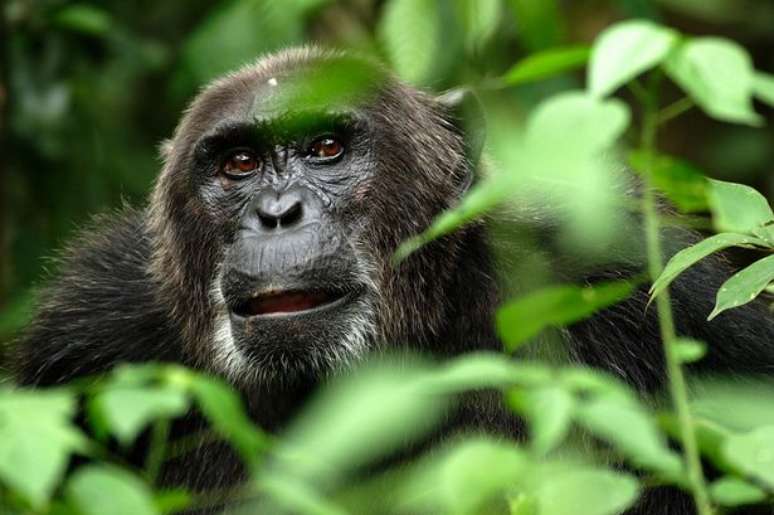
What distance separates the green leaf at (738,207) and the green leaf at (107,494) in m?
1.86

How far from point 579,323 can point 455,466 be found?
362 centimetres

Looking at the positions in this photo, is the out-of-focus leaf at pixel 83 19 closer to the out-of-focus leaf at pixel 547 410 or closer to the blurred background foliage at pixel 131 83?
the blurred background foliage at pixel 131 83

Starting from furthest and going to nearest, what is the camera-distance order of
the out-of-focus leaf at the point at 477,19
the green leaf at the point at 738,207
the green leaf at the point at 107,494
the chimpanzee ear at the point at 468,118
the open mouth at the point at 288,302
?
the chimpanzee ear at the point at 468,118 → the open mouth at the point at 288,302 → the green leaf at the point at 738,207 → the out-of-focus leaf at the point at 477,19 → the green leaf at the point at 107,494

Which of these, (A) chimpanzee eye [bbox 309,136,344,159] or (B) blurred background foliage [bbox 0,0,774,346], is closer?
(A) chimpanzee eye [bbox 309,136,344,159]

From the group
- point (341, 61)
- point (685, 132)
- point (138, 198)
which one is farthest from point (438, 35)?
point (685, 132)

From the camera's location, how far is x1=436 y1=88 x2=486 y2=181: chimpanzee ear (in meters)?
6.56

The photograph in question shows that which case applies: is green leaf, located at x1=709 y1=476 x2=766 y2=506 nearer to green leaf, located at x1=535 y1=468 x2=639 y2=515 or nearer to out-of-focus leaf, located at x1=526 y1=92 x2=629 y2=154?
green leaf, located at x1=535 y1=468 x2=639 y2=515

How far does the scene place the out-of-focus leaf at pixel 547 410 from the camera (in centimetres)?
240

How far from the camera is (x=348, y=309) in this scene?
18.8 ft

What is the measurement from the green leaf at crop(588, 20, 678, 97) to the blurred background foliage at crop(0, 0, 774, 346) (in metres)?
1.99

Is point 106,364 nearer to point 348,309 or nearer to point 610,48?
point 348,309

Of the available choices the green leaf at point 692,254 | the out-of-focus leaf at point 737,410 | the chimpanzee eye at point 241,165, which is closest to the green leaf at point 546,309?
the out-of-focus leaf at point 737,410

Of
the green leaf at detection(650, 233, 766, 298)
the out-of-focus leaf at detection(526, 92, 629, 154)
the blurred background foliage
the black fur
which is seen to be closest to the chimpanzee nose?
the black fur

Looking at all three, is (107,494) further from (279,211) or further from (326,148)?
(326,148)
